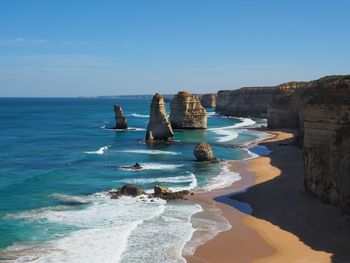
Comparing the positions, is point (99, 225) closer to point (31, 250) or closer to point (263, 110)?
point (31, 250)

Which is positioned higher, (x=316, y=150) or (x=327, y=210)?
(x=316, y=150)

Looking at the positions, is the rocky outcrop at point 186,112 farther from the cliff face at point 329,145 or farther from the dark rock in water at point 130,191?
the cliff face at point 329,145

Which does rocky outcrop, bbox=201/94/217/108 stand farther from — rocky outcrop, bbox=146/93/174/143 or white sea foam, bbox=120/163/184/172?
white sea foam, bbox=120/163/184/172

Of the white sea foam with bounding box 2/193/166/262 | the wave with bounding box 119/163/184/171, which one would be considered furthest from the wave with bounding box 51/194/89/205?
the wave with bounding box 119/163/184/171

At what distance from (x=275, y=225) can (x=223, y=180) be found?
13.9 meters

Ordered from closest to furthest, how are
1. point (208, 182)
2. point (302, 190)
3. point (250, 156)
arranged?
1. point (302, 190)
2. point (208, 182)
3. point (250, 156)

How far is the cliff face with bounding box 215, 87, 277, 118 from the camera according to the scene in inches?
5026

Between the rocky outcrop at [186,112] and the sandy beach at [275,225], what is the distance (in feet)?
154

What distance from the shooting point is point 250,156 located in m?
57.0

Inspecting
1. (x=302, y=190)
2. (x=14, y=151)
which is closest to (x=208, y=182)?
(x=302, y=190)

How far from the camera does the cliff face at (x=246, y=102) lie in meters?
128

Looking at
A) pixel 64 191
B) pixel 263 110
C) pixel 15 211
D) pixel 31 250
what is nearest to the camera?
pixel 31 250

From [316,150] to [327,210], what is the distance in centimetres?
421

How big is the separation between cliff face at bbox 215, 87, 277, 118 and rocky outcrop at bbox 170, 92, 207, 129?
37.5 m
